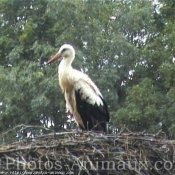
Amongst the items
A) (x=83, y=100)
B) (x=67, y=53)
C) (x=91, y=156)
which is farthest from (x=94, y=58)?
(x=91, y=156)

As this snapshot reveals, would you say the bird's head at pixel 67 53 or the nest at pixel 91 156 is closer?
the nest at pixel 91 156

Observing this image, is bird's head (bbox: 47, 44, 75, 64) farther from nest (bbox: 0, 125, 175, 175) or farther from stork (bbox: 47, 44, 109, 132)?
nest (bbox: 0, 125, 175, 175)

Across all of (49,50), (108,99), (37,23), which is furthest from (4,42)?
(108,99)

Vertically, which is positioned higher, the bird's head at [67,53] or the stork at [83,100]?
the bird's head at [67,53]

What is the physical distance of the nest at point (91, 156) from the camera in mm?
6629

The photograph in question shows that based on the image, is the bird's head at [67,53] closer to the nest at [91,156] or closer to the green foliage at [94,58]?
the nest at [91,156]

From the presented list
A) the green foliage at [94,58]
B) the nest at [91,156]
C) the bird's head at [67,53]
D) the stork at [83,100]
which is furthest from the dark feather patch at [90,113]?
the green foliage at [94,58]

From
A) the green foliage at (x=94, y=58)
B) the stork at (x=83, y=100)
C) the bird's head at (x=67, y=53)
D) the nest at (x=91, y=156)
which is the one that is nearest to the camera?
the nest at (x=91, y=156)

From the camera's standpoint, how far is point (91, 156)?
6809 mm

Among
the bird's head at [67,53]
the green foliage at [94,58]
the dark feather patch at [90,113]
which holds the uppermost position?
the green foliage at [94,58]

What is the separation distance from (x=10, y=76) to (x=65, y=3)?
1770mm

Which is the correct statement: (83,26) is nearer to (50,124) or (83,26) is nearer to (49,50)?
(49,50)

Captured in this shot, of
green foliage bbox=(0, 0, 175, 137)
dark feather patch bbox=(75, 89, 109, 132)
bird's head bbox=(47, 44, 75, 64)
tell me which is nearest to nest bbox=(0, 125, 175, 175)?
dark feather patch bbox=(75, 89, 109, 132)

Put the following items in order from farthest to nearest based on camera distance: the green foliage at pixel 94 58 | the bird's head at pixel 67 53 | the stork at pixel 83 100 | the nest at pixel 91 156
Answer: the green foliage at pixel 94 58 < the bird's head at pixel 67 53 < the stork at pixel 83 100 < the nest at pixel 91 156
